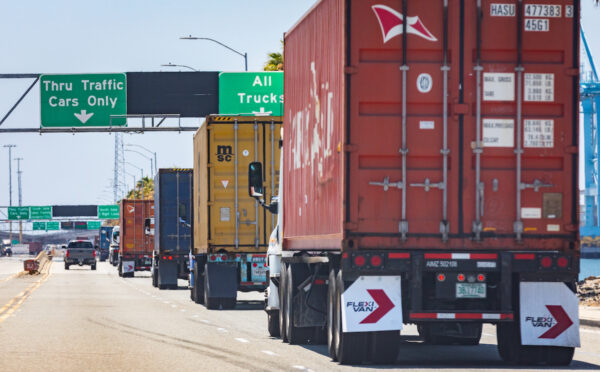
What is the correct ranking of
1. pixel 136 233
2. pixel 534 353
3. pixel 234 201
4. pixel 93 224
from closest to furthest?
pixel 534 353, pixel 234 201, pixel 136 233, pixel 93 224

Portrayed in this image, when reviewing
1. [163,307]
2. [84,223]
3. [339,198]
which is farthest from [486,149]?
[84,223]

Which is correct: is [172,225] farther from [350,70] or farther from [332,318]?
[350,70]

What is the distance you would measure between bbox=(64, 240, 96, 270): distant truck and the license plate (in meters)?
73.6

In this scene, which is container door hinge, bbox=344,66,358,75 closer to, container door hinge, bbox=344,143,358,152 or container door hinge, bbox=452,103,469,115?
container door hinge, bbox=344,143,358,152

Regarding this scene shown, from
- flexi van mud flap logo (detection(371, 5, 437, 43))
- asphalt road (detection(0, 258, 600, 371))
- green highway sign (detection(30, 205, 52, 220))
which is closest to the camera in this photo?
flexi van mud flap logo (detection(371, 5, 437, 43))

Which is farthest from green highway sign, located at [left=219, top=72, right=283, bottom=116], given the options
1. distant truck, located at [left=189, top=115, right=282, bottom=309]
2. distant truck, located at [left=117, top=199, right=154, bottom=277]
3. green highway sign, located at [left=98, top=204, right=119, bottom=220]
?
green highway sign, located at [left=98, top=204, right=119, bottom=220]

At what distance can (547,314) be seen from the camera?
14234 millimetres

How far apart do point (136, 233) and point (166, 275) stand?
1421cm

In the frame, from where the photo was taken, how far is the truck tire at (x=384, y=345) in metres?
14.2

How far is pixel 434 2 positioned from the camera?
45.7 feet

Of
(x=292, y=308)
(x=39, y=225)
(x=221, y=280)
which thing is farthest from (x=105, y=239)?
(x=292, y=308)

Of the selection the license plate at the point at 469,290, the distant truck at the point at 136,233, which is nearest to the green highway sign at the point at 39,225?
the distant truck at the point at 136,233

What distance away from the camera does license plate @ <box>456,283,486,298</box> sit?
46.3 ft

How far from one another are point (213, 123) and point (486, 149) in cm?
1403
